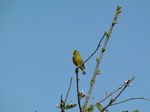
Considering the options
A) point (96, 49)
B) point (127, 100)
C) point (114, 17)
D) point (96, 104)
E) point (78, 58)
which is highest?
point (78, 58)

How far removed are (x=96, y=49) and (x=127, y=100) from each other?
1.88 ft

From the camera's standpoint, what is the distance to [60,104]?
2.39 m

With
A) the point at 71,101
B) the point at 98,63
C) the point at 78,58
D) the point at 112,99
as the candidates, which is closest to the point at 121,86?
the point at 112,99

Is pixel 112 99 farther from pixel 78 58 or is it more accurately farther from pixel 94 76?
pixel 78 58

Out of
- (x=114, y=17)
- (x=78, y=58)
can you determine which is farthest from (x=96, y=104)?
(x=78, y=58)

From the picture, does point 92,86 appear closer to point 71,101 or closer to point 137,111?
point 71,101

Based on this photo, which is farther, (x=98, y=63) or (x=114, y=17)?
(x=114, y=17)

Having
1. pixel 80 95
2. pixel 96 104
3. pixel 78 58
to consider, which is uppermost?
pixel 78 58

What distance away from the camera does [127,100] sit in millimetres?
2275

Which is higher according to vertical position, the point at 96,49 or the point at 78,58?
the point at 78,58

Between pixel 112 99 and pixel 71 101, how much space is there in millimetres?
420

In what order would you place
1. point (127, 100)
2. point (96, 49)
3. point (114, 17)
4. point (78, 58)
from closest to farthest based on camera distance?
point (127, 100), point (96, 49), point (114, 17), point (78, 58)

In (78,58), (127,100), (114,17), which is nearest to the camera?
(127,100)

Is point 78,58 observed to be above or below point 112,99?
above
